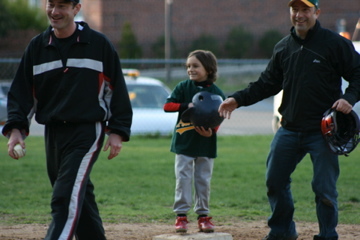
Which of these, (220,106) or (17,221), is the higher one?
(220,106)

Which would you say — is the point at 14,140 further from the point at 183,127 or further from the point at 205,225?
the point at 205,225

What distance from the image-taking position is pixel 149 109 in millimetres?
15328

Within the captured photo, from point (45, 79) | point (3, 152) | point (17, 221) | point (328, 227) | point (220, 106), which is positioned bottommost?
point (3, 152)

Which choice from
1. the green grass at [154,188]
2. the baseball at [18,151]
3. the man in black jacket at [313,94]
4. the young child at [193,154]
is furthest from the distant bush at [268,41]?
the baseball at [18,151]

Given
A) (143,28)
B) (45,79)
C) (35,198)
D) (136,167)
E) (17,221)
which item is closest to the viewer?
(45,79)

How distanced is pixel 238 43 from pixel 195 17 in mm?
3399

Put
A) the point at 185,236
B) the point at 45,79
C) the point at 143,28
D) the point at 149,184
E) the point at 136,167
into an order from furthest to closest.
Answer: the point at 143,28
the point at 136,167
the point at 149,184
the point at 185,236
the point at 45,79

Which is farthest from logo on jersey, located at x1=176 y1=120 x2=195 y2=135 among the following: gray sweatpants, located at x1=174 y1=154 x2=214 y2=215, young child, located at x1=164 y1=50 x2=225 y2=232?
gray sweatpants, located at x1=174 y1=154 x2=214 y2=215

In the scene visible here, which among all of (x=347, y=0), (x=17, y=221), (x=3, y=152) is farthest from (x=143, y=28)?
(x=17, y=221)

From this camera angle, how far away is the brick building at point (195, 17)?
37.1 m

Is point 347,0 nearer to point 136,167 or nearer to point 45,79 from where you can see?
point 136,167

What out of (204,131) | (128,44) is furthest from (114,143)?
(128,44)

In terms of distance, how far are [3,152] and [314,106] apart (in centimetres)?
919

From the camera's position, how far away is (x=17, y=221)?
740 cm
